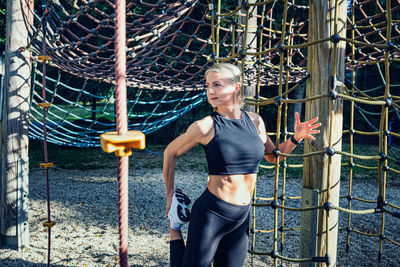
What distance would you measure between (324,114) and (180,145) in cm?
82

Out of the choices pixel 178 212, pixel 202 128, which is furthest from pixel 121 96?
pixel 178 212

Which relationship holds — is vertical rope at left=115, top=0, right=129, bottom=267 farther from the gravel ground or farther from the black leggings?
the gravel ground

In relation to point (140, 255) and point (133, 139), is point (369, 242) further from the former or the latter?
point (133, 139)

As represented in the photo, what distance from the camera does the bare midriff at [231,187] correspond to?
1631mm

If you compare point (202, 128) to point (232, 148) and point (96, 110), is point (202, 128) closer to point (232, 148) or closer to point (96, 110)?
point (232, 148)

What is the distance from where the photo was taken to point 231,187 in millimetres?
1636

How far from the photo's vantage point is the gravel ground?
125 inches

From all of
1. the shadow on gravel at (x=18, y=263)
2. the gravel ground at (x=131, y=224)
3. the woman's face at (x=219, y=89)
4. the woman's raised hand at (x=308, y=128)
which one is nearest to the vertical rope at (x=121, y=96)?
the woman's face at (x=219, y=89)

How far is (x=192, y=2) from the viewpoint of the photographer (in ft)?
9.38

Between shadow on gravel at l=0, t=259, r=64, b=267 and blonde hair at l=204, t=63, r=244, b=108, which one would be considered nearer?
blonde hair at l=204, t=63, r=244, b=108

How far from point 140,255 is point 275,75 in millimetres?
2774

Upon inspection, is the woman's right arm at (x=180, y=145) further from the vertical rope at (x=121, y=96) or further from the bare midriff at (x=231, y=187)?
the vertical rope at (x=121, y=96)

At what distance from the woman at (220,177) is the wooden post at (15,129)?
6.94 ft

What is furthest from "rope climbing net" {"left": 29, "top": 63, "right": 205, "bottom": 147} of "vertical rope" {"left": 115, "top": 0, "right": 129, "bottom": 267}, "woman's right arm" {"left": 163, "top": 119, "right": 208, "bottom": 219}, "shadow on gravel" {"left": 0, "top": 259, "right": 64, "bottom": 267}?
"vertical rope" {"left": 115, "top": 0, "right": 129, "bottom": 267}
